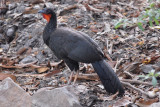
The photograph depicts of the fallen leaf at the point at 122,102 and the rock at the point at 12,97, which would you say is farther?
the rock at the point at 12,97

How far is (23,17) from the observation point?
26.2 feet

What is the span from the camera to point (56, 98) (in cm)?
411

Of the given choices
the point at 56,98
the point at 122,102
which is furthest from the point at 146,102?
the point at 56,98

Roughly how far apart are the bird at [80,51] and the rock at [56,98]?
24.4 inches

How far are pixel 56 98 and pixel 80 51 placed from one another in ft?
3.22

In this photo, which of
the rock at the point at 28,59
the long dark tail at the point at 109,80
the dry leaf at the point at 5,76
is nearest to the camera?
the long dark tail at the point at 109,80

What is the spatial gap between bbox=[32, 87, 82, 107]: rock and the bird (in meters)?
0.62

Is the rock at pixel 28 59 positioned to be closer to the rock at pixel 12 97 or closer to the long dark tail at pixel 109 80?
the rock at pixel 12 97

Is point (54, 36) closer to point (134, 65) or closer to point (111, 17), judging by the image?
point (134, 65)

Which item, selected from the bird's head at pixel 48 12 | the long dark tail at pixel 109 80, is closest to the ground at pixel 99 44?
the long dark tail at pixel 109 80

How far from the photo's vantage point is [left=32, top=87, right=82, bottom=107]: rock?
13.1 feet

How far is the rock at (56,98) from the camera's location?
3980 mm

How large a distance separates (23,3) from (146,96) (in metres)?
5.58

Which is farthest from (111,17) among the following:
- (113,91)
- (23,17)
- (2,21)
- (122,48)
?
(113,91)
